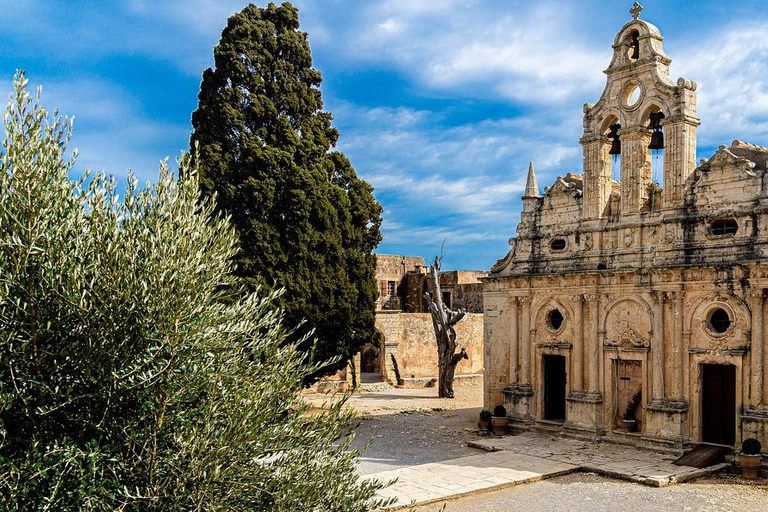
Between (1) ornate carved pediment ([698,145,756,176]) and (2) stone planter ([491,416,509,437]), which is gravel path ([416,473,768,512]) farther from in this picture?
(1) ornate carved pediment ([698,145,756,176])

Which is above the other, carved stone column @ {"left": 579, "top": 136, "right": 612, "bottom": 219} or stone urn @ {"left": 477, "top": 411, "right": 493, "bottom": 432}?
carved stone column @ {"left": 579, "top": 136, "right": 612, "bottom": 219}

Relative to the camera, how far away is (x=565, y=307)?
21.5m

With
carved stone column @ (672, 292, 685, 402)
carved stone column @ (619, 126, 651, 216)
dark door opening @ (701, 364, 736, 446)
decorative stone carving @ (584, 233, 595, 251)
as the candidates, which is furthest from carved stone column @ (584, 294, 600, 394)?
dark door opening @ (701, 364, 736, 446)

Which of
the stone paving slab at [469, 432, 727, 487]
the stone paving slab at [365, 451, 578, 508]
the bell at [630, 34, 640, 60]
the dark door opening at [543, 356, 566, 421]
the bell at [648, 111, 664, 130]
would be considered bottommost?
the stone paving slab at [365, 451, 578, 508]

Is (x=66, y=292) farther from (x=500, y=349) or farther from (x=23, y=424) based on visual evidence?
(x=500, y=349)

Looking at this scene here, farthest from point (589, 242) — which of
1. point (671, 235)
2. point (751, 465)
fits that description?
point (751, 465)

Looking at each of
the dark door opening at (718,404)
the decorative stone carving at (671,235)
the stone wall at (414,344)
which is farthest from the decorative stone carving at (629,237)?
the stone wall at (414,344)

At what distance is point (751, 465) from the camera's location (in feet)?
52.5

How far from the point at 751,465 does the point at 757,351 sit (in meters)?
2.79

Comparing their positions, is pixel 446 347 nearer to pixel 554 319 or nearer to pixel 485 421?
pixel 485 421

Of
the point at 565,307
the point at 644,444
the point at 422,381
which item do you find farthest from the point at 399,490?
the point at 422,381

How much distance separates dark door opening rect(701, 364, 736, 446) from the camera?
17547 mm

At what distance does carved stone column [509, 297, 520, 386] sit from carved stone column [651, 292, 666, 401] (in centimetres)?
487

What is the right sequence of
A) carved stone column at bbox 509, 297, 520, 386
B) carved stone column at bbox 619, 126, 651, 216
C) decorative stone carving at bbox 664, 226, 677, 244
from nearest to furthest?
1. decorative stone carving at bbox 664, 226, 677, 244
2. carved stone column at bbox 619, 126, 651, 216
3. carved stone column at bbox 509, 297, 520, 386
